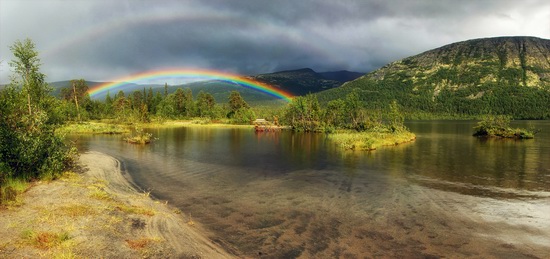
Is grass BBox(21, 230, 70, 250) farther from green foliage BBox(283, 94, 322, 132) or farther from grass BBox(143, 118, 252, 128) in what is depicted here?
grass BBox(143, 118, 252, 128)

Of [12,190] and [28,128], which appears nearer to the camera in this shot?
[12,190]

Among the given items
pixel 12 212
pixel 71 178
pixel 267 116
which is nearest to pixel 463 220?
pixel 12 212

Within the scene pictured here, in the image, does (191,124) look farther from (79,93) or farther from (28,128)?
(28,128)

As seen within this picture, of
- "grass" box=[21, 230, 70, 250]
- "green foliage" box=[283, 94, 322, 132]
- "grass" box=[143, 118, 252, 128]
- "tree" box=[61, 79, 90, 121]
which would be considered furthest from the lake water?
"tree" box=[61, 79, 90, 121]

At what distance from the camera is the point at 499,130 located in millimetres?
95562

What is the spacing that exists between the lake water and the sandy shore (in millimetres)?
1996

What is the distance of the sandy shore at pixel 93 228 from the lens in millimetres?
13383

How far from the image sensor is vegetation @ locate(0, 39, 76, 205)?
963 inches

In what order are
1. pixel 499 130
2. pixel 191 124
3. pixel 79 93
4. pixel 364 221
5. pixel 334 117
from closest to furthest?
pixel 364 221 → pixel 499 130 → pixel 334 117 → pixel 191 124 → pixel 79 93

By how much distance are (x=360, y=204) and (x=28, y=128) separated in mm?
29281

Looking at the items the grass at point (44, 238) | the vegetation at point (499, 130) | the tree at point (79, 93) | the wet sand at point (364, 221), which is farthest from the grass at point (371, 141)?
the tree at point (79, 93)

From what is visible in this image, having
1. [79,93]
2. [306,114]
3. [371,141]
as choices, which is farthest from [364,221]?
[79,93]

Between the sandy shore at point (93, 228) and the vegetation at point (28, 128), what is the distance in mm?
2555

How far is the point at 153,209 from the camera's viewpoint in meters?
21.5
